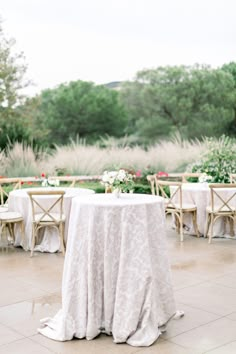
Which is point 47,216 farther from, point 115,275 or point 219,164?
point 219,164

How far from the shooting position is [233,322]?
12.9ft

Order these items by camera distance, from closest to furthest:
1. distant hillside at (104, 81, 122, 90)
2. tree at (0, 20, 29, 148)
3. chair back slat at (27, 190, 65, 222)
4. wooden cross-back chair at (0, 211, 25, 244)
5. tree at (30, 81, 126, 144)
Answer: chair back slat at (27, 190, 65, 222)
wooden cross-back chair at (0, 211, 25, 244)
tree at (0, 20, 29, 148)
tree at (30, 81, 126, 144)
distant hillside at (104, 81, 122, 90)

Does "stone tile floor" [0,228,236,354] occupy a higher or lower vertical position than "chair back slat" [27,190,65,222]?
lower

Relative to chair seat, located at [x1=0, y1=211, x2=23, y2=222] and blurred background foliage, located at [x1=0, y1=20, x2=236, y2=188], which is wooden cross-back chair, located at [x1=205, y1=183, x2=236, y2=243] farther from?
blurred background foliage, located at [x1=0, y1=20, x2=236, y2=188]

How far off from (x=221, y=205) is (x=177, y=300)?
10.1 feet

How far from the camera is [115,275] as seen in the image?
3631mm

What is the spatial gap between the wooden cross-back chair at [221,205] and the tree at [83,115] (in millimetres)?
19678

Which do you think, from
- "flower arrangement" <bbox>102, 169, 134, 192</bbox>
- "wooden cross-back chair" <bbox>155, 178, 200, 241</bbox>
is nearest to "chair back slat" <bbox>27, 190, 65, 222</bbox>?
"wooden cross-back chair" <bbox>155, 178, 200, 241</bbox>

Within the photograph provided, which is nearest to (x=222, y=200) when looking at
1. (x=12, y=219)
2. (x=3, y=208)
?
(x=12, y=219)

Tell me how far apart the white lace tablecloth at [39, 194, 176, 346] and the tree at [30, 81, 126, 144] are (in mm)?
23184

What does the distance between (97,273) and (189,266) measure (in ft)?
7.50

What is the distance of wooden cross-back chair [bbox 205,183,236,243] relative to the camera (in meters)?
7.06

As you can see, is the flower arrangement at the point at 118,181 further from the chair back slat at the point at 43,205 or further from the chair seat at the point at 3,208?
the chair seat at the point at 3,208

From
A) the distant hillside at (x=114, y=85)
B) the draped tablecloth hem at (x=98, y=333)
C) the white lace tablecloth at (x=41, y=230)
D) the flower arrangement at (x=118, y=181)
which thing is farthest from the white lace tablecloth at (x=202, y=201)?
the distant hillside at (x=114, y=85)
